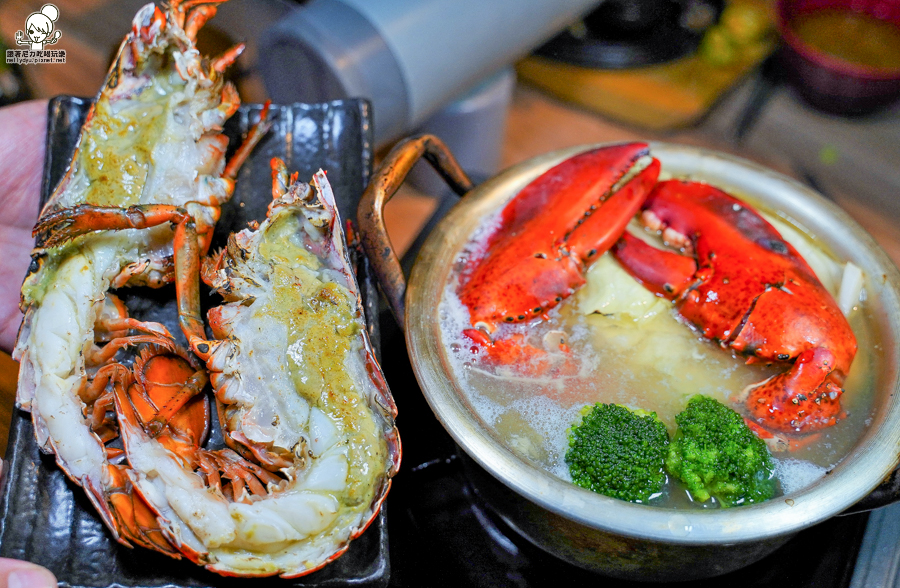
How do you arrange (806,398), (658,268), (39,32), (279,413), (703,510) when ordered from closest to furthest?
(703,510) → (806,398) → (279,413) → (658,268) → (39,32)

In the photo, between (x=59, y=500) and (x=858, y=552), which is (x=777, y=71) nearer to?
(x=858, y=552)

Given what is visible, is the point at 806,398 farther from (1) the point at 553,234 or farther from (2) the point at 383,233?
(2) the point at 383,233

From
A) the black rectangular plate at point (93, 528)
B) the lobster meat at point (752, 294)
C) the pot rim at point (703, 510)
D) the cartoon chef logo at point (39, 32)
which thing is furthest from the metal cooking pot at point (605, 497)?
the cartoon chef logo at point (39, 32)

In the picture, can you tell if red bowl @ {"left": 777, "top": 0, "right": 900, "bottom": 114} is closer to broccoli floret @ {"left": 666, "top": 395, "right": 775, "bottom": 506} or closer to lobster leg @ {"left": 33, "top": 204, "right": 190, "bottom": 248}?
broccoli floret @ {"left": 666, "top": 395, "right": 775, "bottom": 506}

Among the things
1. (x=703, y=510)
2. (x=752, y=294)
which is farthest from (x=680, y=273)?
(x=703, y=510)

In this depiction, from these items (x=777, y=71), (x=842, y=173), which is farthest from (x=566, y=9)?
(x=842, y=173)

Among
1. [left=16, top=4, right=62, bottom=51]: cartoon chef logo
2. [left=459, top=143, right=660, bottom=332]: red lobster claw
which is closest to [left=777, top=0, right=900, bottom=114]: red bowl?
[left=459, top=143, right=660, bottom=332]: red lobster claw

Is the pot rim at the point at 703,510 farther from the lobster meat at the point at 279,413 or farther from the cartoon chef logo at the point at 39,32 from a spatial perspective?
the cartoon chef logo at the point at 39,32
